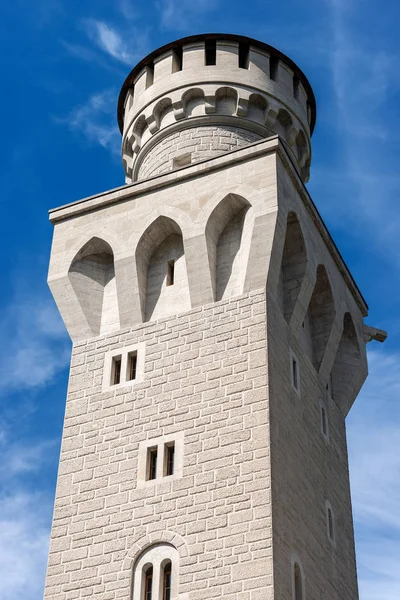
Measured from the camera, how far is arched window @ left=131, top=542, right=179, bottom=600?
1534 centimetres

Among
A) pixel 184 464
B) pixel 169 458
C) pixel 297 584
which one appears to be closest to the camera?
pixel 297 584

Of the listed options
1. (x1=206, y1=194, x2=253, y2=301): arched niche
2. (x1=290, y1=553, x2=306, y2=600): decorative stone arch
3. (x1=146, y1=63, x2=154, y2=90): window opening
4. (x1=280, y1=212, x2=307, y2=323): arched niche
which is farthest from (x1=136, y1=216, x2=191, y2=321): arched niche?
(x1=146, y1=63, x2=154, y2=90): window opening

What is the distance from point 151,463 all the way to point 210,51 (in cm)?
1018

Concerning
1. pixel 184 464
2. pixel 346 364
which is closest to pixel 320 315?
pixel 346 364

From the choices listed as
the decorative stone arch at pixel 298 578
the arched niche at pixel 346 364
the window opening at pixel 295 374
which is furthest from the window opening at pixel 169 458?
the arched niche at pixel 346 364

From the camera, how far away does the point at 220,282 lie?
60.2 feet

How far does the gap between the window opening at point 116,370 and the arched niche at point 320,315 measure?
3.79 m

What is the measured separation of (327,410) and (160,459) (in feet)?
13.9

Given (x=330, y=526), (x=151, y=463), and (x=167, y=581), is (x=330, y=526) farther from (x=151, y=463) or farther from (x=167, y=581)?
(x=167, y=581)

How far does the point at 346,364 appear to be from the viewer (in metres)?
20.9

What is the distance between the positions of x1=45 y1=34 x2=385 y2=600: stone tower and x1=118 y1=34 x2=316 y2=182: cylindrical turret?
0.16ft

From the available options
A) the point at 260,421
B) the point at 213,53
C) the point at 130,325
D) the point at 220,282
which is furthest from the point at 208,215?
the point at 213,53

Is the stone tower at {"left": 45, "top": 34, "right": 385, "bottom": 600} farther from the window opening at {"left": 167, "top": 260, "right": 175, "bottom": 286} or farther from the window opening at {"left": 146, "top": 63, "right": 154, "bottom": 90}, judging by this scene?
the window opening at {"left": 146, "top": 63, "right": 154, "bottom": 90}

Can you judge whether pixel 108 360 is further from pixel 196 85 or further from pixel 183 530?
pixel 196 85
